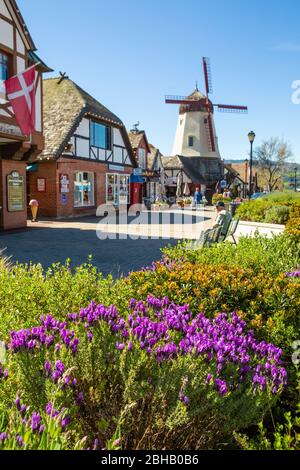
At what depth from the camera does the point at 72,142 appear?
73.2 ft

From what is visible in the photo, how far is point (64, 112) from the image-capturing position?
74.8ft

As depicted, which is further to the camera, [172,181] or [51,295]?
[172,181]

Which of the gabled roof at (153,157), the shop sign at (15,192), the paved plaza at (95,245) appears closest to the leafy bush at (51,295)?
the paved plaza at (95,245)

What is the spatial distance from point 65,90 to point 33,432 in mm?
25392

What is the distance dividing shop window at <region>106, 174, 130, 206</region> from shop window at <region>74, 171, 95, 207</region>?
1.92 meters

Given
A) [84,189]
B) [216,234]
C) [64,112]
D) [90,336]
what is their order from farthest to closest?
1. [84,189]
2. [64,112]
3. [216,234]
4. [90,336]

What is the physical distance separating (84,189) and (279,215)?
1428 cm

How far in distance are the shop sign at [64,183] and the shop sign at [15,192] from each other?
490 centimetres

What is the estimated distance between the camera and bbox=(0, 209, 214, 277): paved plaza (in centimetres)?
977

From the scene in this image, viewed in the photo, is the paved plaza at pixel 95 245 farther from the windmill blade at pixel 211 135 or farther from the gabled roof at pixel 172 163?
the windmill blade at pixel 211 135

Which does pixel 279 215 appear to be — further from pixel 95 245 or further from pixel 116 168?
pixel 116 168

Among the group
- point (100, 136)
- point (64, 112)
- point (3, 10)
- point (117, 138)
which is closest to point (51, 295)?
point (3, 10)

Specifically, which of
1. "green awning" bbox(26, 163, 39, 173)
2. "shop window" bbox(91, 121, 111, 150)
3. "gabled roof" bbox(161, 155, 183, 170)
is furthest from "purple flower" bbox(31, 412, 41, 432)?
"gabled roof" bbox(161, 155, 183, 170)
